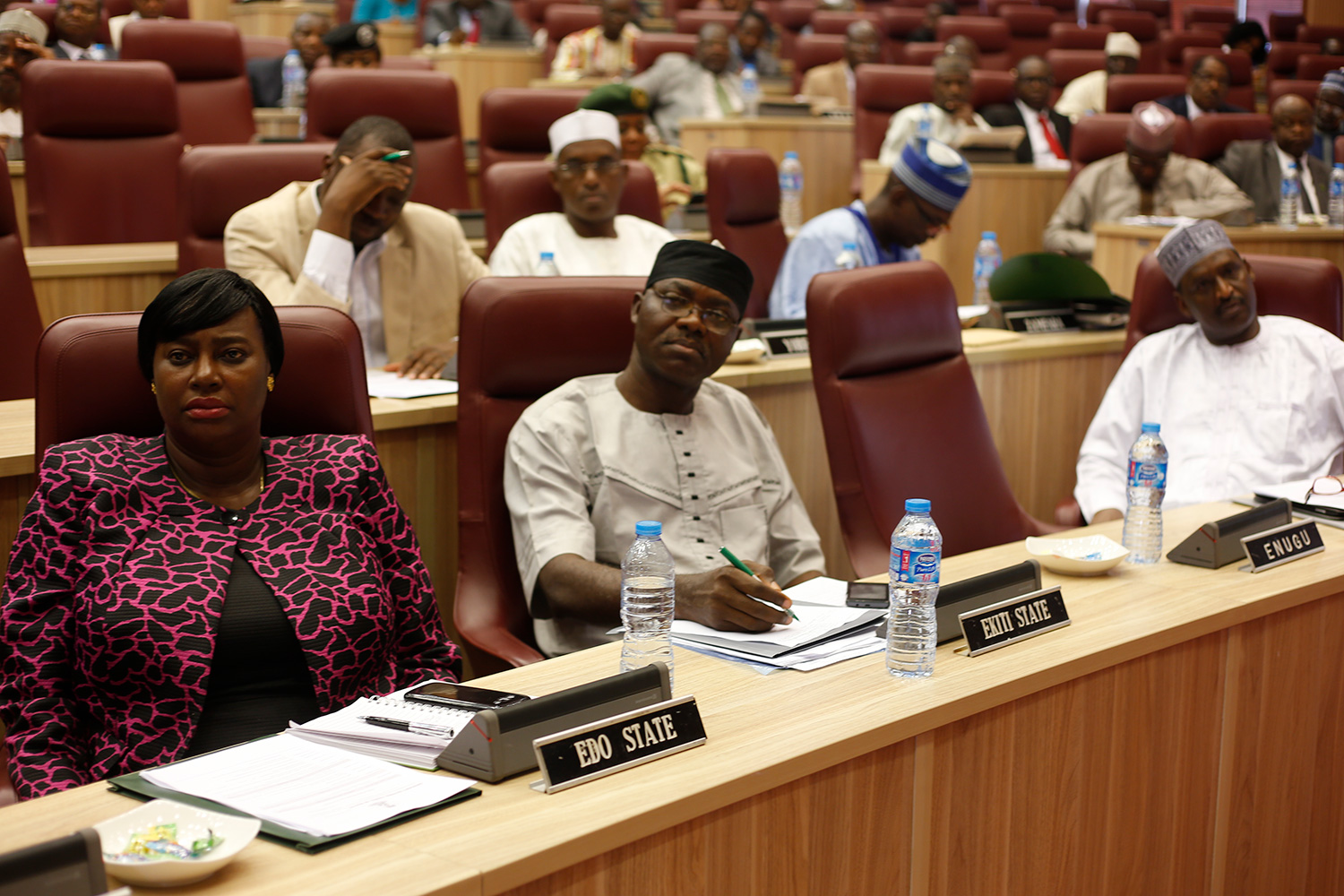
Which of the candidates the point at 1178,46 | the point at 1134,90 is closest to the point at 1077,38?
the point at 1178,46

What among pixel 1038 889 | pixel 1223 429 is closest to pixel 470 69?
pixel 1223 429

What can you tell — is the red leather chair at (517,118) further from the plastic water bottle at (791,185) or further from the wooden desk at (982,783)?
the wooden desk at (982,783)

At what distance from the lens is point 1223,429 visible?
2.88 meters

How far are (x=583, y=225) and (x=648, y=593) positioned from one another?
81.0 inches

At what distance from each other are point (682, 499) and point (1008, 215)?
12.7 feet

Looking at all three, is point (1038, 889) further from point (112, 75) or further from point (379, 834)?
point (112, 75)

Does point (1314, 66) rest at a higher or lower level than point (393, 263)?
higher

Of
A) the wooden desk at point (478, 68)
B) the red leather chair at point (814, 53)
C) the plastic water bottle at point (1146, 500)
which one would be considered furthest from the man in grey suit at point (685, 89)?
the plastic water bottle at point (1146, 500)

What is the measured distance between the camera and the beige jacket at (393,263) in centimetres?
277

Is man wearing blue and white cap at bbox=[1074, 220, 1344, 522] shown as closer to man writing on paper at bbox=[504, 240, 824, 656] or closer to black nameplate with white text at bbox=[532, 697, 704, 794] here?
man writing on paper at bbox=[504, 240, 824, 656]

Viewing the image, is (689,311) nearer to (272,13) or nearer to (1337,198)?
(1337,198)

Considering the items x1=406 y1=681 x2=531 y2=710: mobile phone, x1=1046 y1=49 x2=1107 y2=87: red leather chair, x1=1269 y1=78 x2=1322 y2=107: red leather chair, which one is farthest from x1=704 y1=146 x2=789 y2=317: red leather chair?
x1=1046 y1=49 x2=1107 y2=87: red leather chair

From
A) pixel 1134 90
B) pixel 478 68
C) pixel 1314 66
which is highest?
pixel 1314 66

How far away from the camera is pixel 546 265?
10.8ft
